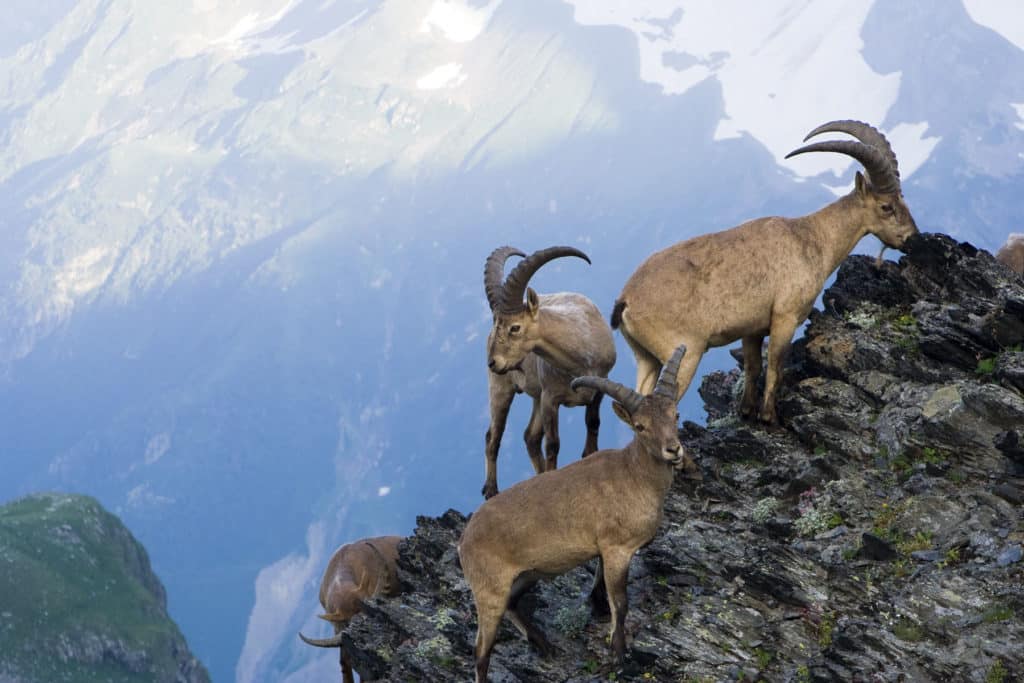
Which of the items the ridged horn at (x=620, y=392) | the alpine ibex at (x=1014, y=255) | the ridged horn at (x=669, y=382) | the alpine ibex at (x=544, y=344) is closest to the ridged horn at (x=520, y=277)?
the alpine ibex at (x=544, y=344)

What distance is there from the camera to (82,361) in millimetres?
115688

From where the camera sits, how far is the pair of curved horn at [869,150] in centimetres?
1199

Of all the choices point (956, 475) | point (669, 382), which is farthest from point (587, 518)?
point (956, 475)

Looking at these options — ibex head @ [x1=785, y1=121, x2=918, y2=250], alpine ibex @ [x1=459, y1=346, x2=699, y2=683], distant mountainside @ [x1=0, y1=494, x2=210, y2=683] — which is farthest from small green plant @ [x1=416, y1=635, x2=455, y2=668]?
distant mountainside @ [x1=0, y1=494, x2=210, y2=683]

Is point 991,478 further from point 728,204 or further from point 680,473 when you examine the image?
point 728,204

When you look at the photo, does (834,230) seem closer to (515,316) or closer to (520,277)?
(520,277)

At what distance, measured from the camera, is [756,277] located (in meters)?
11.9

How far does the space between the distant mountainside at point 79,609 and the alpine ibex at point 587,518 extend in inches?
1474

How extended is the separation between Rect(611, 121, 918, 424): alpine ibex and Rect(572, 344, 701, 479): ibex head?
208 cm

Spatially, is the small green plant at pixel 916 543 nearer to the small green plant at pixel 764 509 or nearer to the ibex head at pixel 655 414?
the small green plant at pixel 764 509

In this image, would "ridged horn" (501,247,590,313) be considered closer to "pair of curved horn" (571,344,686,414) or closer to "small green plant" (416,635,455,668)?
"pair of curved horn" (571,344,686,414)

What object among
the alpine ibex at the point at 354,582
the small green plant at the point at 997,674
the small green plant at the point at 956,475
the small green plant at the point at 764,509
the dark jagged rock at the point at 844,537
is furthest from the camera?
the alpine ibex at the point at 354,582

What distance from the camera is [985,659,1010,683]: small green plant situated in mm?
7594

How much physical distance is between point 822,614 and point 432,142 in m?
112
